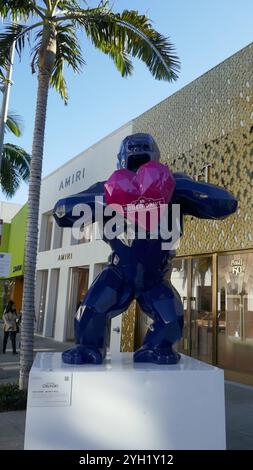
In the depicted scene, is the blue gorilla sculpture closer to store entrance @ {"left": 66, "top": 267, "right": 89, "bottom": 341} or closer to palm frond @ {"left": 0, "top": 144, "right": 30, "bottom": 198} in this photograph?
store entrance @ {"left": 66, "top": 267, "right": 89, "bottom": 341}

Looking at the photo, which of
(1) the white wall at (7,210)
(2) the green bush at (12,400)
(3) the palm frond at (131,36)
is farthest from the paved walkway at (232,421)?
(1) the white wall at (7,210)

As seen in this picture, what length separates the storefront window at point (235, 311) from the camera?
838 centimetres

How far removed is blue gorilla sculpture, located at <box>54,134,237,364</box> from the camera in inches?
131

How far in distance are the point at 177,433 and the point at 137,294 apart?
111cm

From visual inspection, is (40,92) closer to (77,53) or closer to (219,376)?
(77,53)

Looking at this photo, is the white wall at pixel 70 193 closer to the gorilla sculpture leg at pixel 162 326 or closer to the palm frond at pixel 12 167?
the palm frond at pixel 12 167

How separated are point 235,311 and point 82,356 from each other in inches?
Answer: 242

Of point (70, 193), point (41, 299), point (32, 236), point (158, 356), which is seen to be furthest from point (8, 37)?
point (41, 299)

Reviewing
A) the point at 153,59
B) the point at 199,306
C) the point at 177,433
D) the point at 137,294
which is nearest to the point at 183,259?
the point at 199,306

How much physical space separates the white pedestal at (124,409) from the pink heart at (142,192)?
1.11m

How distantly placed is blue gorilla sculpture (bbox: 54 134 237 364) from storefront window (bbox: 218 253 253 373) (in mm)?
5393

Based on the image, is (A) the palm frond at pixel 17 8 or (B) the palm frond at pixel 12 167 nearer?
(A) the palm frond at pixel 17 8

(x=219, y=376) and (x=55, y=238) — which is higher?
(x=55, y=238)

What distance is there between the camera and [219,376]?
2945 millimetres
